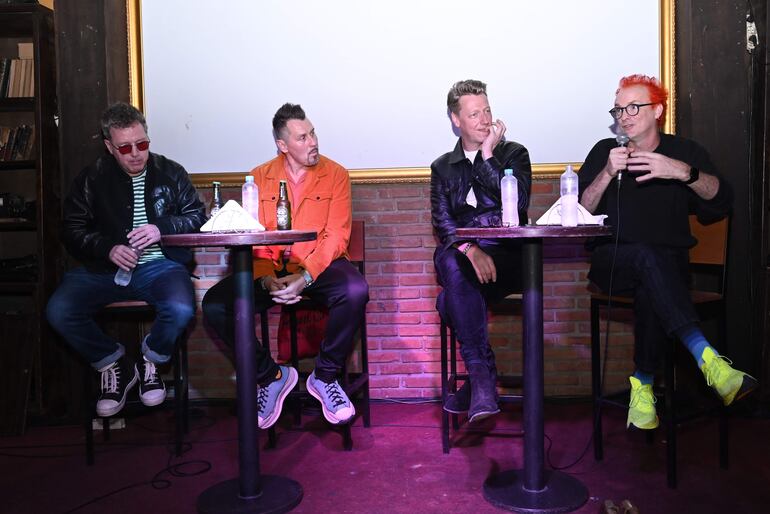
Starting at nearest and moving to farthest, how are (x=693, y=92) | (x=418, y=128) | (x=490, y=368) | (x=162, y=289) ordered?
(x=490, y=368), (x=162, y=289), (x=693, y=92), (x=418, y=128)

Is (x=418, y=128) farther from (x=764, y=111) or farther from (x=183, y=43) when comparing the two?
(x=764, y=111)

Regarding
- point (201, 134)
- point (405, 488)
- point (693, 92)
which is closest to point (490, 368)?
point (405, 488)

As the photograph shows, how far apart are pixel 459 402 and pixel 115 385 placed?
1527 mm

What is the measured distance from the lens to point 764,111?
3.29 m

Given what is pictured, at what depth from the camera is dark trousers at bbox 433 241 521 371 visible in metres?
2.78

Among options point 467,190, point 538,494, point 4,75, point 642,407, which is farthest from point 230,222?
point 4,75

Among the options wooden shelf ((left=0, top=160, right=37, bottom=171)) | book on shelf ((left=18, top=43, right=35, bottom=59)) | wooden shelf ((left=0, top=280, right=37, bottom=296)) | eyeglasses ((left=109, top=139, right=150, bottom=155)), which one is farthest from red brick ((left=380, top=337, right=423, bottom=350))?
book on shelf ((left=18, top=43, right=35, bottom=59))

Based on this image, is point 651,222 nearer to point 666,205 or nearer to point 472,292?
point 666,205

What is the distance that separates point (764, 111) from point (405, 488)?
7.97 feet

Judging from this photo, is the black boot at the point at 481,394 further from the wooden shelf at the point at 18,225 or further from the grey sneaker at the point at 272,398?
the wooden shelf at the point at 18,225

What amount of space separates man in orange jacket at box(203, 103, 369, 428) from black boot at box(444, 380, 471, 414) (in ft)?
1.39

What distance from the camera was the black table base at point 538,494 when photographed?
2.32 m

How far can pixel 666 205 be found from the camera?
9.52ft

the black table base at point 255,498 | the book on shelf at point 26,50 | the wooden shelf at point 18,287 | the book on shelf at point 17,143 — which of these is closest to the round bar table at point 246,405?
the black table base at point 255,498
